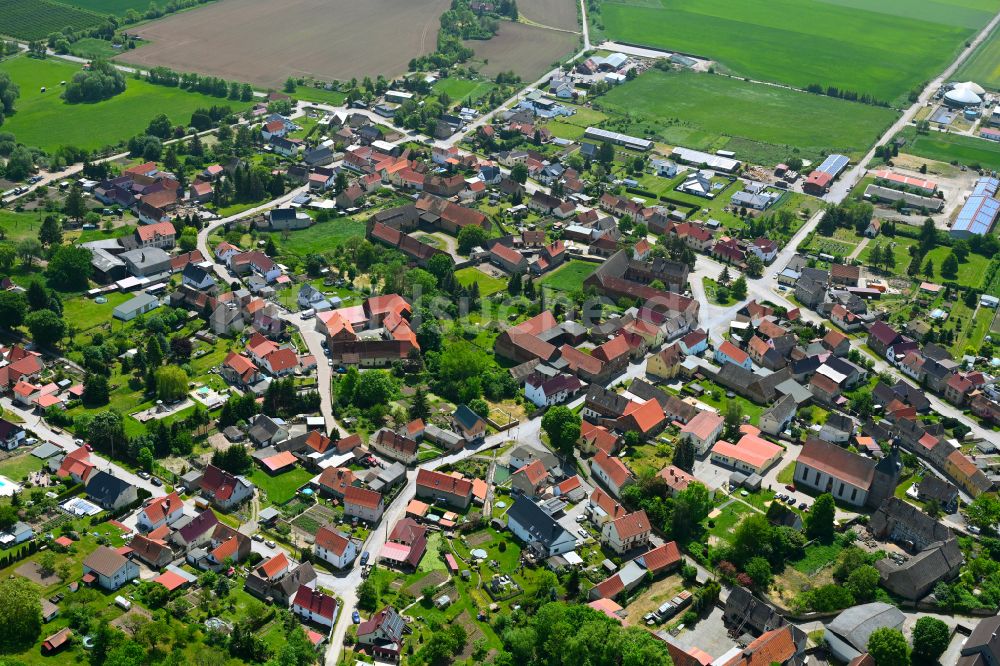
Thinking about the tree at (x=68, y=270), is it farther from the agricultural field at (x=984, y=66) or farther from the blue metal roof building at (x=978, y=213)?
the agricultural field at (x=984, y=66)

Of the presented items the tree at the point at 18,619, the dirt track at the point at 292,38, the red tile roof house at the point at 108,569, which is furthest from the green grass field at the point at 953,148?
the tree at the point at 18,619

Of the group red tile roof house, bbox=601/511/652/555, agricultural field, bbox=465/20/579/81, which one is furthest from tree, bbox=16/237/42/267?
agricultural field, bbox=465/20/579/81

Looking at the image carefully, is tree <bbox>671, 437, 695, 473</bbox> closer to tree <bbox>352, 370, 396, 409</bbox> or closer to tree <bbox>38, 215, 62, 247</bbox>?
tree <bbox>352, 370, 396, 409</bbox>

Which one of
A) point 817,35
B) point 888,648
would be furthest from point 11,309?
point 817,35

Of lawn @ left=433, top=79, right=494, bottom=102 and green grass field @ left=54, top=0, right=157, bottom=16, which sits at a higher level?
green grass field @ left=54, top=0, right=157, bottom=16

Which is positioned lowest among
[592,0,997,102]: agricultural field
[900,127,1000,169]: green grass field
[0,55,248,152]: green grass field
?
[0,55,248,152]: green grass field

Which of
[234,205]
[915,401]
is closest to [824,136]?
[915,401]
